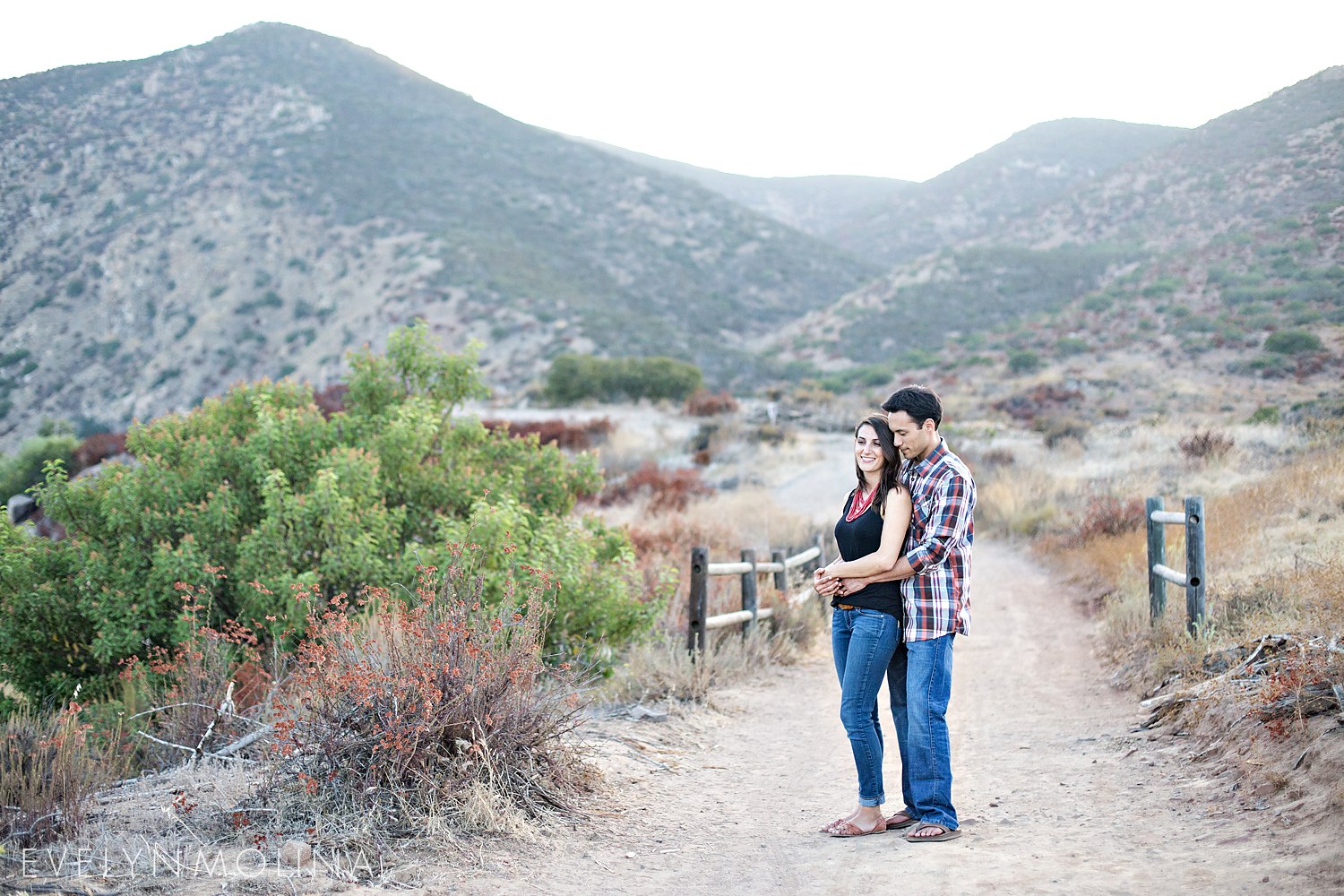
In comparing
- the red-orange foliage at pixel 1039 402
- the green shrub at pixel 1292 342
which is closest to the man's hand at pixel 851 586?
the green shrub at pixel 1292 342

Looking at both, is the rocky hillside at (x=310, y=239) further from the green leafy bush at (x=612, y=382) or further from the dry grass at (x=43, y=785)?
the dry grass at (x=43, y=785)

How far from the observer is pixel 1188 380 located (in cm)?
2495

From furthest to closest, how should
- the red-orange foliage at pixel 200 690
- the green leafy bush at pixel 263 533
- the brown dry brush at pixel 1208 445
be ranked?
1. the brown dry brush at pixel 1208 445
2. the green leafy bush at pixel 263 533
3. the red-orange foliage at pixel 200 690

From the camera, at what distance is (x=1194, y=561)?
6.94 meters

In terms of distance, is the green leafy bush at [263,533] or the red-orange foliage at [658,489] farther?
the red-orange foliage at [658,489]

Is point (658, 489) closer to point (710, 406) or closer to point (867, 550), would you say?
point (710, 406)

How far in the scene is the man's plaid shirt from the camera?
13.2ft

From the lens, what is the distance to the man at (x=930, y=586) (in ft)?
13.3

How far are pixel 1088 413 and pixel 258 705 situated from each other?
974 inches

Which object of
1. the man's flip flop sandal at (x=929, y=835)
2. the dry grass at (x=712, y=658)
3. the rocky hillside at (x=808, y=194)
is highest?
the rocky hillside at (x=808, y=194)

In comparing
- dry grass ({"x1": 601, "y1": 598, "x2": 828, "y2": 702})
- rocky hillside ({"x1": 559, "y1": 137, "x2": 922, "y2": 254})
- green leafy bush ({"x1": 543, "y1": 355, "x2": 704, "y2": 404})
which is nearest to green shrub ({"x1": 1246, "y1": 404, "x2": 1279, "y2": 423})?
dry grass ({"x1": 601, "y1": 598, "x2": 828, "y2": 702})

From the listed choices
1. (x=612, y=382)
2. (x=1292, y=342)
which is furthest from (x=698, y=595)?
(x=612, y=382)

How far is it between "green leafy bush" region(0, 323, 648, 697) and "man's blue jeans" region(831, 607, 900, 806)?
8.75 feet

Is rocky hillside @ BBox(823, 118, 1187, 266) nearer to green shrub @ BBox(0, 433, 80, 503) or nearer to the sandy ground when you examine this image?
green shrub @ BBox(0, 433, 80, 503)
